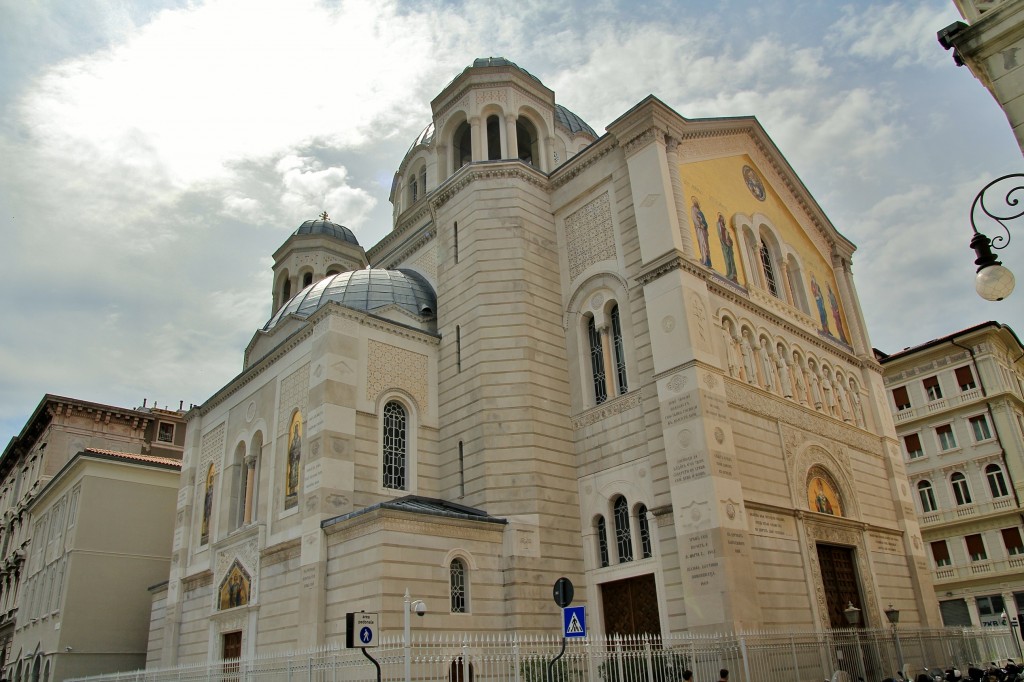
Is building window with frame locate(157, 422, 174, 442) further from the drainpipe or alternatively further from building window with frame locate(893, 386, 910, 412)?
the drainpipe

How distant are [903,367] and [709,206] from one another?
22.5m

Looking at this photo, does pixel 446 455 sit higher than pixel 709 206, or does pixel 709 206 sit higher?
pixel 709 206

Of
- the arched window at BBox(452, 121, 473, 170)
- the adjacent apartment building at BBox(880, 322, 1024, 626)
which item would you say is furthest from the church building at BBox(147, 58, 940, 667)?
the adjacent apartment building at BBox(880, 322, 1024, 626)

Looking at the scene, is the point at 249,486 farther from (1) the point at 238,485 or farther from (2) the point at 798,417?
(2) the point at 798,417

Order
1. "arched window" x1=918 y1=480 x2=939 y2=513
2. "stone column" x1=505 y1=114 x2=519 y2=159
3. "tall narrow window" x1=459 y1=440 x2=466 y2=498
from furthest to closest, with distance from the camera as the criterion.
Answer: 1. "arched window" x1=918 y1=480 x2=939 y2=513
2. "stone column" x1=505 y1=114 x2=519 y2=159
3. "tall narrow window" x1=459 y1=440 x2=466 y2=498

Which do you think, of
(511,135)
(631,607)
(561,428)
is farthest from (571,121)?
(631,607)

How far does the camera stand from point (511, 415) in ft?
70.2

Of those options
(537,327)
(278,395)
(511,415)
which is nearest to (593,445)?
(511,415)

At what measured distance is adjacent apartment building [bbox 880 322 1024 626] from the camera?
112 feet

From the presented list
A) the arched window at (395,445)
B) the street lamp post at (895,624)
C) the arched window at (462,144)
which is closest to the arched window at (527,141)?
the arched window at (462,144)

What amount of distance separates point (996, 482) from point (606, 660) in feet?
93.6

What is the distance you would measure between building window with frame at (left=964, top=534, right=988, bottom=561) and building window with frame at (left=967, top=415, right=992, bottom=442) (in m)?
4.50

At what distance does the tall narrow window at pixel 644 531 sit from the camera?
19.3m

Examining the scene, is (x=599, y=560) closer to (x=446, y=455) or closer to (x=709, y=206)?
(x=446, y=455)
